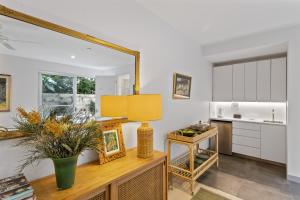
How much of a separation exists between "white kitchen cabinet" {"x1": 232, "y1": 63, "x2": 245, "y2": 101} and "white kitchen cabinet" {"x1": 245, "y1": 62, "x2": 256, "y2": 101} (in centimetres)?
8

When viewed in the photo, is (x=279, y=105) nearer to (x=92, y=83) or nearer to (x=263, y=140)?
(x=263, y=140)

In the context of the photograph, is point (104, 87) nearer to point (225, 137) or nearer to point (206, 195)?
point (206, 195)

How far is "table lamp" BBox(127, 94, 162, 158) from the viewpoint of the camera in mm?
1562

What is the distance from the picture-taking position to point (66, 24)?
1.37 metres

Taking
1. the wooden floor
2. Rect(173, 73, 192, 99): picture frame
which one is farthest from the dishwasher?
Rect(173, 73, 192, 99): picture frame

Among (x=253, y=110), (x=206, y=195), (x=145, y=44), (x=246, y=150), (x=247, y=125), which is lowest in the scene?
(x=206, y=195)

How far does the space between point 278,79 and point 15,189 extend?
4.36 metres

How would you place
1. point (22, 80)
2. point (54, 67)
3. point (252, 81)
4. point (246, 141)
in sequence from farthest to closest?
point (252, 81) < point (246, 141) < point (54, 67) < point (22, 80)

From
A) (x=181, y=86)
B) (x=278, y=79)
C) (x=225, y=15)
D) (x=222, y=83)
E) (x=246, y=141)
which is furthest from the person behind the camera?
(x=222, y=83)

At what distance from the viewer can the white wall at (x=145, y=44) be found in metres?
1.28

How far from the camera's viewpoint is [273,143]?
316 cm

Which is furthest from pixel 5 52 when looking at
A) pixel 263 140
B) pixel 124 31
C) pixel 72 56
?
pixel 263 140

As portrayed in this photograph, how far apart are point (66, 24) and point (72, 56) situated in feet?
0.90

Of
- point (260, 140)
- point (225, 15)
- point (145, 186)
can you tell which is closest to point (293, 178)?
point (260, 140)
